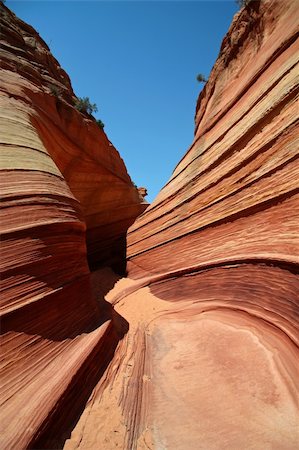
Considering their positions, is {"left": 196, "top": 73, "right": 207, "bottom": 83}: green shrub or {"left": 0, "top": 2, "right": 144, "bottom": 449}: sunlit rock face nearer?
{"left": 0, "top": 2, "right": 144, "bottom": 449}: sunlit rock face

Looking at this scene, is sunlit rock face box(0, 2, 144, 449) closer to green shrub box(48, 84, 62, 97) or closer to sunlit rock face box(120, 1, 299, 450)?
sunlit rock face box(120, 1, 299, 450)

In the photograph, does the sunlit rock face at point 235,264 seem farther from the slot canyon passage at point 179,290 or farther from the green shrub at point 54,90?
the green shrub at point 54,90

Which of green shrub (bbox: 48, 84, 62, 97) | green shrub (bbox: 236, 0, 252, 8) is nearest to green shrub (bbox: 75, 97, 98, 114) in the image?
green shrub (bbox: 48, 84, 62, 97)

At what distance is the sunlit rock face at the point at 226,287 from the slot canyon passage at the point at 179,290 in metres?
0.01

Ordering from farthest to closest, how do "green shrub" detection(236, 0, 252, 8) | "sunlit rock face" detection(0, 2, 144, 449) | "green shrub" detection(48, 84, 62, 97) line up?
1. "green shrub" detection(48, 84, 62, 97)
2. "green shrub" detection(236, 0, 252, 8)
3. "sunlit rock face" detection(0, 2, 144, 449)

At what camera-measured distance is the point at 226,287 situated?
2877mm

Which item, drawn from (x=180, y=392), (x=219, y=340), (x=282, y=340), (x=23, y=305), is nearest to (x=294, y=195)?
(x=282, y=340)

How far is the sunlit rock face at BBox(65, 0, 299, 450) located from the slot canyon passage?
0.5 inches

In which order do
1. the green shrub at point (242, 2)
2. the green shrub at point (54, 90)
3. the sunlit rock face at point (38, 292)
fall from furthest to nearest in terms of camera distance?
Result: the green shrub at point (54, 90), the green shrub at point (242, 2), the sunlit rock face at point (38, 292)

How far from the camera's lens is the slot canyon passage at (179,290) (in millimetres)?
1547

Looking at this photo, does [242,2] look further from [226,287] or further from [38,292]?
[38,292]

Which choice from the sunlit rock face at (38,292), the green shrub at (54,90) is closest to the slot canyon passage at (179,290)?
the sunlit rock face at (38,292)

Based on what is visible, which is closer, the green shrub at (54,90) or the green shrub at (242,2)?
the green shrub at (242,2)

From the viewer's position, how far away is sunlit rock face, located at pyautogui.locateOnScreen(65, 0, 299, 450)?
1.56m
